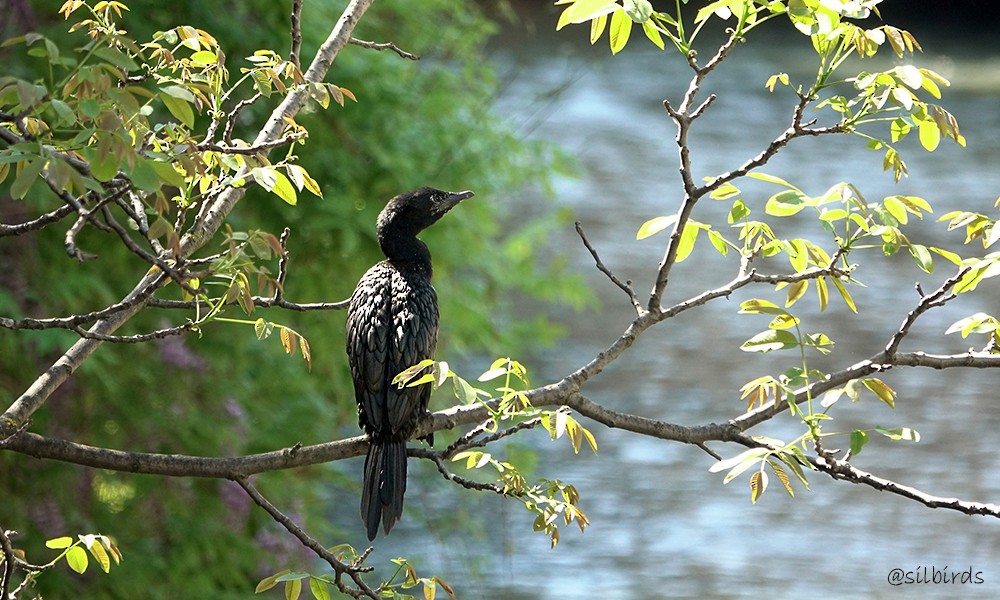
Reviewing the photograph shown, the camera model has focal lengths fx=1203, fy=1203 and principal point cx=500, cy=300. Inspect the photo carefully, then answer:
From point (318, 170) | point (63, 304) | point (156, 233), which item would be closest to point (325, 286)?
point (318, 170)

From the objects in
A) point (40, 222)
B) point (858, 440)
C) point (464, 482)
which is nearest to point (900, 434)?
point (858, 440)

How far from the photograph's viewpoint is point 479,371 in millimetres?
8219

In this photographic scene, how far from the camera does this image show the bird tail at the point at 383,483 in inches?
91.8

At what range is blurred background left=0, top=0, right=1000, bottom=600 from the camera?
12.7ft

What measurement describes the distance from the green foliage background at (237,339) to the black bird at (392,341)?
1257 mm

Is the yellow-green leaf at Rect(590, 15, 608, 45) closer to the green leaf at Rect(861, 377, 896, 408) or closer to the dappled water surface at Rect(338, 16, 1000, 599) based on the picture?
the green leaf at Rect(861, 377, 896, 408)

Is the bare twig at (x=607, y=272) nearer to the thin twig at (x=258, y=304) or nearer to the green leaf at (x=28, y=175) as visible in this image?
the thin twig at (x=258, y=304)

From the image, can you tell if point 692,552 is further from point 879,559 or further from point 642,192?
point 642,192

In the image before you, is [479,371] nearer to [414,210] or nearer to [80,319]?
[414,210]

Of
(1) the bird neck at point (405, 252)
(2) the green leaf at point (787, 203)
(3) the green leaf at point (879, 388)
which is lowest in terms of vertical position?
(3) the green leaf at point (879, 388)

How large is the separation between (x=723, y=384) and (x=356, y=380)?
6.17 meters

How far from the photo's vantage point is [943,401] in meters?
8.38

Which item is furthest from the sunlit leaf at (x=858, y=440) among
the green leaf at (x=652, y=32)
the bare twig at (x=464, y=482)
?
the green leaf at (x=652, y=32)

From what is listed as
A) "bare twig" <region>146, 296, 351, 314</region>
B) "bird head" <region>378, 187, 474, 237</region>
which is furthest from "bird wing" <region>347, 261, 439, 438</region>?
"bare twig" <region>146, 296, 351, 314</region>
